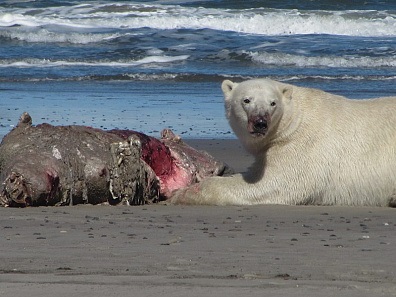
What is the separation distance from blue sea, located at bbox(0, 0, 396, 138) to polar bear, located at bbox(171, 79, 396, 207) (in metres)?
3.27

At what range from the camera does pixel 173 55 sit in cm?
1953

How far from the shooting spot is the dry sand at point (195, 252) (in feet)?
11.3

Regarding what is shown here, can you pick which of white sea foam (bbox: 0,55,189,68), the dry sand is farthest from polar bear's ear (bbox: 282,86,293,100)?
white sea foam (bbox: 0,55,189,68)

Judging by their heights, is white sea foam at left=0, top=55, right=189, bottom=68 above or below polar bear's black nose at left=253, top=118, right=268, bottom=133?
below

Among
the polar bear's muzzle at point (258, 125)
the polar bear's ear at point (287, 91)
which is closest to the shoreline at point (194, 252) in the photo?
the polar bear's muzzle at point (258, 125)

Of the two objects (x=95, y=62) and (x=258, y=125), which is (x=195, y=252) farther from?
(x=95, y=62)

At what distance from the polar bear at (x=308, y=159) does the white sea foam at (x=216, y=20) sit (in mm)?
18569

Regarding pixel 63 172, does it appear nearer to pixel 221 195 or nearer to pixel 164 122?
pixel 221 195

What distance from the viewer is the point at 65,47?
847 inches

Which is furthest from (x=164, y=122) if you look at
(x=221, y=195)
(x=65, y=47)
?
(x=65, y=47)

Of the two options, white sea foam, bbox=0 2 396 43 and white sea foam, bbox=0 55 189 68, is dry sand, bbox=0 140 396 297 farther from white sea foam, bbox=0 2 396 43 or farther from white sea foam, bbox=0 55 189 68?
white sea foam, bbox=0 2 396 43

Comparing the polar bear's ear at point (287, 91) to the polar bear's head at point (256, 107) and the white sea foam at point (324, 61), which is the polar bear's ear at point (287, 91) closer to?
the polar bear's head at point (256, 107)

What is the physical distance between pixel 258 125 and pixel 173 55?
1346 centimetres

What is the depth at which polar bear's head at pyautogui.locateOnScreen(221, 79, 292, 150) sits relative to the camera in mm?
6309
